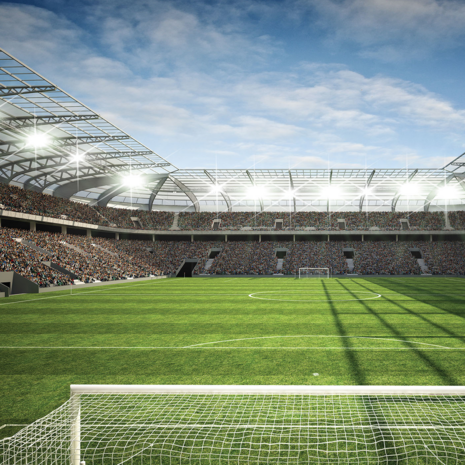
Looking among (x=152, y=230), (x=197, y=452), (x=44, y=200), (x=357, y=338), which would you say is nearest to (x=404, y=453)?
(x=197, y=452)

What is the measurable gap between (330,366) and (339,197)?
4971 centimetres

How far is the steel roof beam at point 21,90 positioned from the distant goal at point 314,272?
30.4 m

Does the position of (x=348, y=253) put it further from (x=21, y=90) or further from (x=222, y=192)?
(x=21, y=90)

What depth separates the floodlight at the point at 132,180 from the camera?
45.9 meters

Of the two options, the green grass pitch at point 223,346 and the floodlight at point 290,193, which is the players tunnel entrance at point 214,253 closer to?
the floodlight at point 290,193

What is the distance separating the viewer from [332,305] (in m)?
17.9

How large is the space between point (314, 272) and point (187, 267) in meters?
17.3

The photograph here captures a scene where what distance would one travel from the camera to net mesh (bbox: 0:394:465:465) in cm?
474

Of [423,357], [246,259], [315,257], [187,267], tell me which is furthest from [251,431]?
[187,267]

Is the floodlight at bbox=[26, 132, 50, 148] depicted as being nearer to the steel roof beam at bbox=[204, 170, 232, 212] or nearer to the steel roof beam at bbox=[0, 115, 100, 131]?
the steel roof beam at bbox=[0, 115, 100, 131]

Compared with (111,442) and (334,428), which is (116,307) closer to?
(111,442)

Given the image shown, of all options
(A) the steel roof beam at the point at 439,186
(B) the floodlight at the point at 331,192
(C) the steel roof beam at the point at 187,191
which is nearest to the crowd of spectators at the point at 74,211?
(C) the steel roof beam at the point at 187,191

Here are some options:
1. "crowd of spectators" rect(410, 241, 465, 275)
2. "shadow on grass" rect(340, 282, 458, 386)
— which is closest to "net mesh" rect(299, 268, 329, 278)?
"crowd of spectators" rect(410, 241, 465, 275)

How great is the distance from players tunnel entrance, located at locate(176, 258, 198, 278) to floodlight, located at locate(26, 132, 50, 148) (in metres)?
23.4
